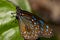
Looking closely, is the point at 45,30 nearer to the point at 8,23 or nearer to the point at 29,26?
the point at 29,26

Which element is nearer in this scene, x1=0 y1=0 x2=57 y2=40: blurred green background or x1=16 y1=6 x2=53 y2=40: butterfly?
x1=0 y1=0 x2=57 y2=40: blurred green background

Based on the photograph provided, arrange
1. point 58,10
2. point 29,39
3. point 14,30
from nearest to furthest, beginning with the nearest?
point 14,30
point 29,39
point 58,10

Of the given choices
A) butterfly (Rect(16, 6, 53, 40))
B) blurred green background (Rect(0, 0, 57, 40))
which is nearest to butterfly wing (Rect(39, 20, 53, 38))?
butterfly (Rect(16, 6, 53, 40))

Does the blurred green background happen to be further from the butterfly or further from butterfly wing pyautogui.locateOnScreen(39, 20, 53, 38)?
butterfly wing pyautogui.locateOnScreen(39, 20, 53, 38)

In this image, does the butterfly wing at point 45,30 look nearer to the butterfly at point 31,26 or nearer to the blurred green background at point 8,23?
the butterfly at point 31,26

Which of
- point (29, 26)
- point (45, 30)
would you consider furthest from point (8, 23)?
point (45, 30)

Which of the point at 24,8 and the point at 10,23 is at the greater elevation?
the point at 24,8

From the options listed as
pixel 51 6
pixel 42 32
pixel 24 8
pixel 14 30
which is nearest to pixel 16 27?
pixel 14 30

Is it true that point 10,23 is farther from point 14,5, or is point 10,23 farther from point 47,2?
point 47,2
